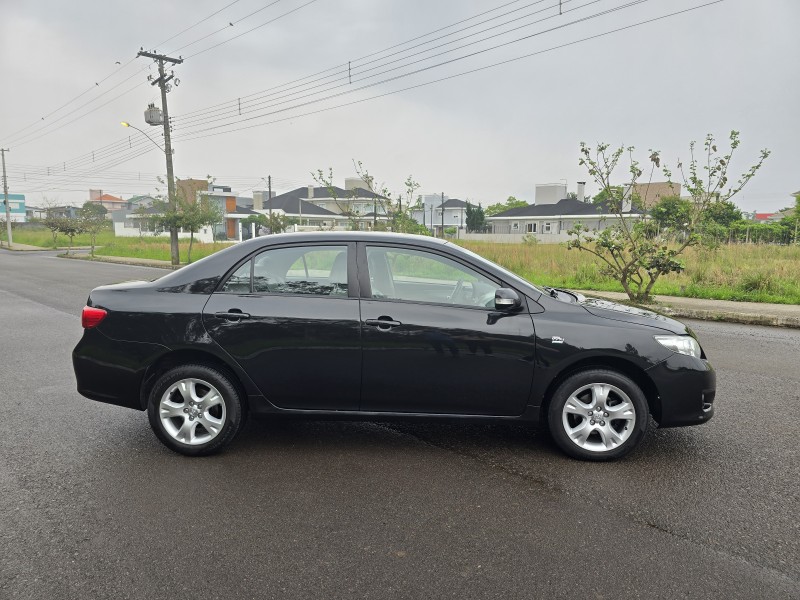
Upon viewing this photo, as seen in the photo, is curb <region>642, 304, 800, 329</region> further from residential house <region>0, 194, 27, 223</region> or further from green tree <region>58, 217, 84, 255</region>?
residential house <region>0, 194, 27, 223</region>

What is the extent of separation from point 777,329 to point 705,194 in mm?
3406

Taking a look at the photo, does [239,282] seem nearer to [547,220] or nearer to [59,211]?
[547,220]

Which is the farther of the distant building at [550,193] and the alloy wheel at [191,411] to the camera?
the distant building at [550,193]

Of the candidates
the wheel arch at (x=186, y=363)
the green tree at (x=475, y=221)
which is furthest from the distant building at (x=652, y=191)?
the green tree at (x=475, y=221)

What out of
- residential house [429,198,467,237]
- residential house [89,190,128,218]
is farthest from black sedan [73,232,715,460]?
residential house [89,190,128,218]

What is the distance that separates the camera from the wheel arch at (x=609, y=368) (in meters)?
3.88

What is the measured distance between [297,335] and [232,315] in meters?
0.49

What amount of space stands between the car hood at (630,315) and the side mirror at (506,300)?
0.55 m

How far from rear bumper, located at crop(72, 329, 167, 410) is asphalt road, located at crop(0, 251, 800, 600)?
1.41 feet

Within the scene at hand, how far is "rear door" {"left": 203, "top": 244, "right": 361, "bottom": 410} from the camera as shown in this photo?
3.89 metres

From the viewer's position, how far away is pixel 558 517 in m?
3.15

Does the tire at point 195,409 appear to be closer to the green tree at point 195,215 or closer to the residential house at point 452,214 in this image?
the green tree at point 195,215

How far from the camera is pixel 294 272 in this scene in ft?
13.5

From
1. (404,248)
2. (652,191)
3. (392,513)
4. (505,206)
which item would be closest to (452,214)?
(505,206)
